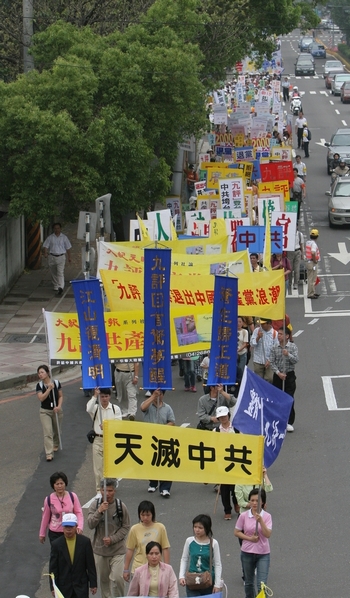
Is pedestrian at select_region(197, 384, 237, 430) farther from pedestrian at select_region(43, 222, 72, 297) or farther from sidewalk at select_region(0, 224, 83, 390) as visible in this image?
pedestrian at select_region(43, 222, 72, 297)

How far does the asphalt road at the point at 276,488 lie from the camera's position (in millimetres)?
11391

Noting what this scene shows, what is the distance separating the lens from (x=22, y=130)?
76.2 feet

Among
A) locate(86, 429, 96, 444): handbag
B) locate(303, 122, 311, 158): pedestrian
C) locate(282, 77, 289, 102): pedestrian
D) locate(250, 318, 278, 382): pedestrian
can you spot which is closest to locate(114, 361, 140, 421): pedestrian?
locate(250, 318, 278, 382): pedestrian

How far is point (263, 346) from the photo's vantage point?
643 inches

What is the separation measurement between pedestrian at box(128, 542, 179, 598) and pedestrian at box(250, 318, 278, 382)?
7.14m

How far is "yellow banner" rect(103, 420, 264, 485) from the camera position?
33.3ft

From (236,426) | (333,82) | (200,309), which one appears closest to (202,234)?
(200,309)

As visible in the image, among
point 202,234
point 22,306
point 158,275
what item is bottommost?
point 22,306

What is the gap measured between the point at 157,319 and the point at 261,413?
98.9 inches

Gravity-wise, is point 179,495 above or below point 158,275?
below

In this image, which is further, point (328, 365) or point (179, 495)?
point (328, 365)

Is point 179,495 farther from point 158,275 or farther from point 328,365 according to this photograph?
point 328,365

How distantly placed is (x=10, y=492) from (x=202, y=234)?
11494mm

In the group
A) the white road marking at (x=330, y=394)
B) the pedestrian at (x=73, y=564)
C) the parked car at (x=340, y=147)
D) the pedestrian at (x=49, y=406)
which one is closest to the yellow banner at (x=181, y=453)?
the pedestrian at (x=73, y=564)
